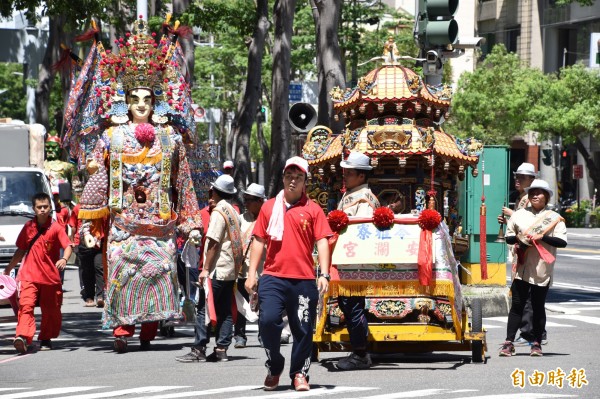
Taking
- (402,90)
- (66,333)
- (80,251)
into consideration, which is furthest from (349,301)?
(80,251)

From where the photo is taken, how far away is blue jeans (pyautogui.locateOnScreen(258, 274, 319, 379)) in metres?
11.1

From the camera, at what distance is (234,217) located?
45.8ft

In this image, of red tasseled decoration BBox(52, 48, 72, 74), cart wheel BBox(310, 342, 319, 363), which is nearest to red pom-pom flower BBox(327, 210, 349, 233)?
cart wheel BBox(310, 342, 319, 363)

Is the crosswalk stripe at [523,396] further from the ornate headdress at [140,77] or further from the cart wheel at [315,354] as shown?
the ornate headdress at [140,77]

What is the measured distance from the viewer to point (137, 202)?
14.5 meters

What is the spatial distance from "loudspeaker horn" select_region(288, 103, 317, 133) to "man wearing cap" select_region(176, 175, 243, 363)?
841 cm

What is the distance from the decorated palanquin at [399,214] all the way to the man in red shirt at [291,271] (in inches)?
57.5

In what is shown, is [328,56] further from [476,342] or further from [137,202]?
[476,342]

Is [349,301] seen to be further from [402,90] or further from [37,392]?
[402,90]

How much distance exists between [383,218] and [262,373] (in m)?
1.73

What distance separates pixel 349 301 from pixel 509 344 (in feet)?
6.16

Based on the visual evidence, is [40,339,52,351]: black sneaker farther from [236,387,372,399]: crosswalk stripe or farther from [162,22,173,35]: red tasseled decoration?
[236,387,372,399]: crosswalk stripe

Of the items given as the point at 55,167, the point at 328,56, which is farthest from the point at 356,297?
the point at 55,167

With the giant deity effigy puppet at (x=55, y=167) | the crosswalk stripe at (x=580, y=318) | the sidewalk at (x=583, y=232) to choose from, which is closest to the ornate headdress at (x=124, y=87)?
the crosswalk stripe at (x=580, y=318)
